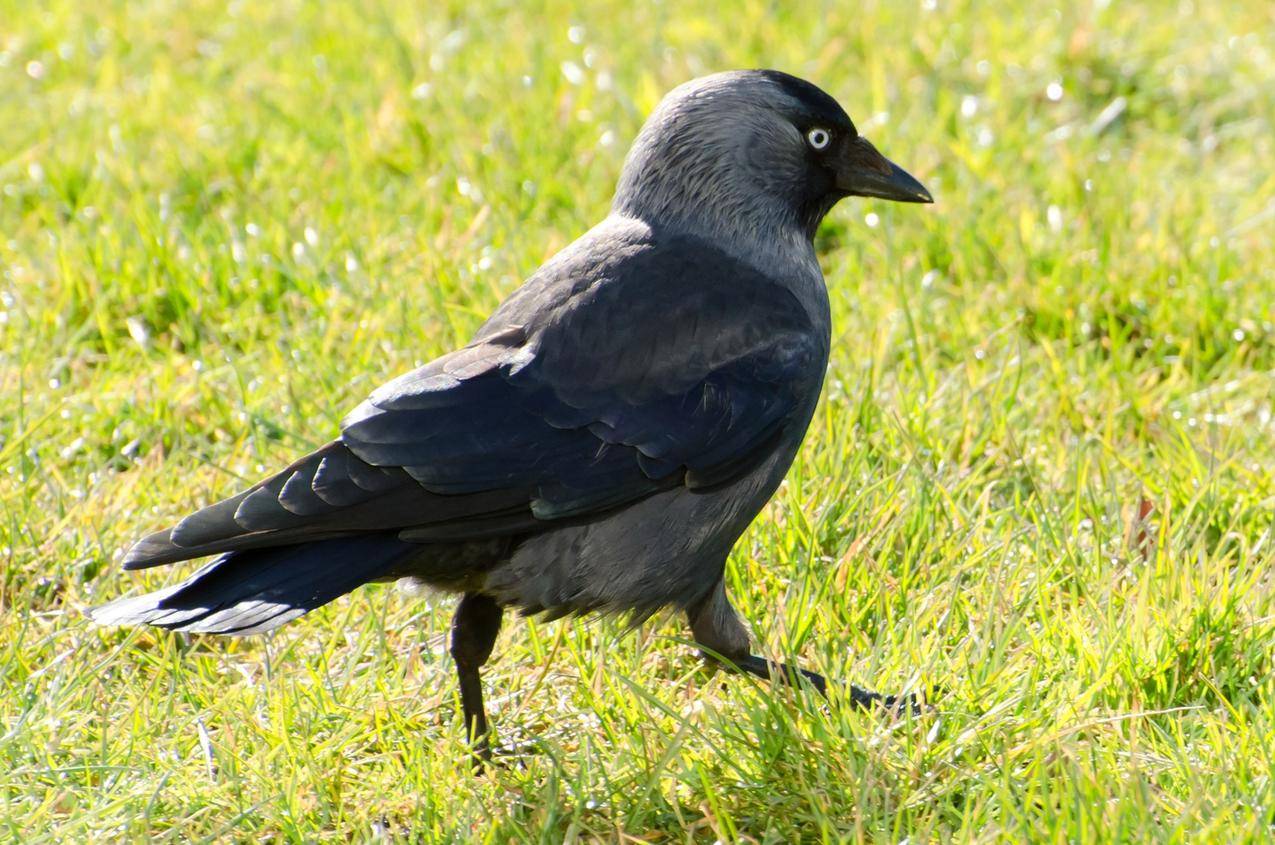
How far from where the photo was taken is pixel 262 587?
3.14m

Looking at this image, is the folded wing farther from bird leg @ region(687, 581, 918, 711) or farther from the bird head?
bird leg @ region(687, 581, 918, 711)

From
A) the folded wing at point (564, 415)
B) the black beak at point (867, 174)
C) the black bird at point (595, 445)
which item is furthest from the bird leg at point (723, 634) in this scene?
the black beak at point (867, 174)

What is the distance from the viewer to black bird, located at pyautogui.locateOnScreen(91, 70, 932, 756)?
10.4 feet

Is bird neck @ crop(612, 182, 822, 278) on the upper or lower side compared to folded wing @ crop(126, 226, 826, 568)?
upper

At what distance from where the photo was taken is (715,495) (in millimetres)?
3484

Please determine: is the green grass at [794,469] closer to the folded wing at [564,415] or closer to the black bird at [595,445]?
the black bird at [595,445]

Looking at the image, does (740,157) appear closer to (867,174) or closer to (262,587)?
(867,174)

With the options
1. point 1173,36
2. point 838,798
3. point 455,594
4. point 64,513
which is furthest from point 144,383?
point 1173,36

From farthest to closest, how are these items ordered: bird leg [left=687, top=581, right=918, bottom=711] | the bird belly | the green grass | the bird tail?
bird leg [left=687, top=581, right=918, bottom=711] < the bird belly < the green grass < the bird tail

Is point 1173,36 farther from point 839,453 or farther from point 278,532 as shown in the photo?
point 278,532

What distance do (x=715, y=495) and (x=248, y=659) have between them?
118cm

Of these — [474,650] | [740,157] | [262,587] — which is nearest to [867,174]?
[740,157]

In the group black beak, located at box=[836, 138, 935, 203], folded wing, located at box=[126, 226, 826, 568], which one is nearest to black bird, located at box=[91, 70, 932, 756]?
folded wing, located at box=[126, 226, 826, 568]

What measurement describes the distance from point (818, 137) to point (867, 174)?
0.16 m
